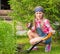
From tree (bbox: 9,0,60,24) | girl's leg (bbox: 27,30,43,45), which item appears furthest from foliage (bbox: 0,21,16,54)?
tree (bbox: 9,0,60,24)

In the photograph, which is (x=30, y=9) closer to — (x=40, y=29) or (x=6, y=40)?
(x=40, y=29)

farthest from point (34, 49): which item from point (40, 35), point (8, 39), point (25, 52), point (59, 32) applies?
point (8, 39)

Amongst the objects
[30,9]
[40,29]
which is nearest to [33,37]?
[40,29]

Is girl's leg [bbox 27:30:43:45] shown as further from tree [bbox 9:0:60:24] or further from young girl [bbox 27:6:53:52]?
tree [bbox 9:0:60:24]

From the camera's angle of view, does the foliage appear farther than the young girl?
No

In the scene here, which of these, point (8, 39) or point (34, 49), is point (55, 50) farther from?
point (8, 39)

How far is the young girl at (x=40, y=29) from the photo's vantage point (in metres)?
9.12

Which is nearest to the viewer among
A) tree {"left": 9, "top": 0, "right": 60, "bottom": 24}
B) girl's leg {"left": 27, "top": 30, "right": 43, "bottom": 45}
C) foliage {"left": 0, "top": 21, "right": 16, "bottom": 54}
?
foliage {"left": 0, "top": 21, "right": 16, "bottom": 54}

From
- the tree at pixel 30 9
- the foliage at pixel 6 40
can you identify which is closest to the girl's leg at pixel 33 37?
the tree at pixel 30 9

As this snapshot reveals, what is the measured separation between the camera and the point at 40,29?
9.28 m

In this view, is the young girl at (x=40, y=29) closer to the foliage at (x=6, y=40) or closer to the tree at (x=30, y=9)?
Result: the tree at (x=30, y=9)

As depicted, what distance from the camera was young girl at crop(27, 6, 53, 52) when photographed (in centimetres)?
912

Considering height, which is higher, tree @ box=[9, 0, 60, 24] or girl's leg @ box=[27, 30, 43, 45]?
tree @ box=[9, 0, 60, 24]

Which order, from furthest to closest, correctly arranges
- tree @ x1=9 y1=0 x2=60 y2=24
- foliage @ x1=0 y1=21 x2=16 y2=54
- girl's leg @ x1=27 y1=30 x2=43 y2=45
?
1. tree @ x1=9 y1=0 x2=60 y2=24
2. girl's leg @ x1=27 y1=30 x2=43 y2=45
3. foliage @ x1=0 y1=21 x2=16 y2=54
